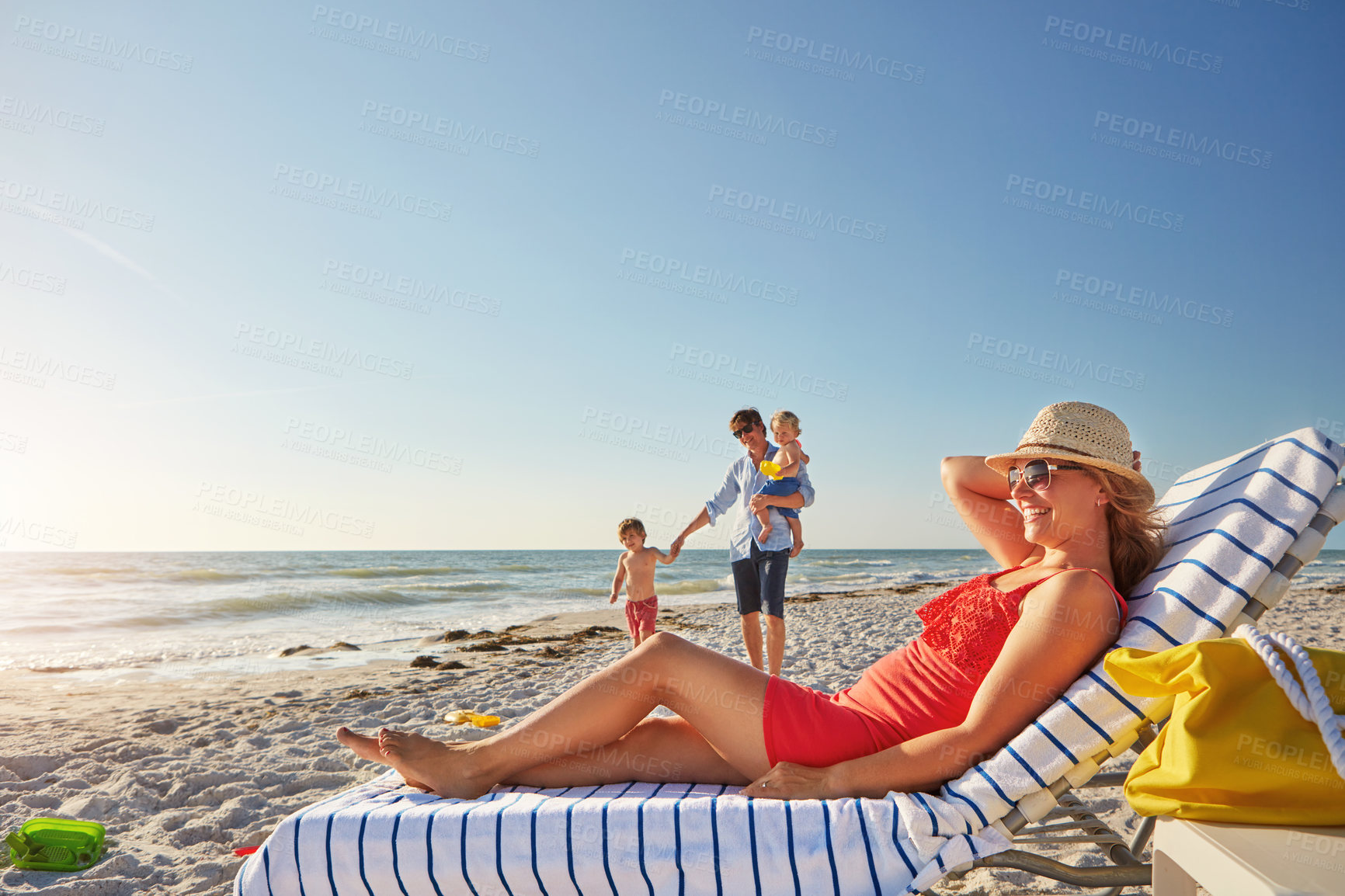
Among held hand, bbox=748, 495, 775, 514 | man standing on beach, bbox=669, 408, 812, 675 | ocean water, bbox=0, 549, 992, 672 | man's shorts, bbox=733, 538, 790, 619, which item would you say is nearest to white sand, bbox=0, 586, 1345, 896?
man standing on beach, bbox=669, 408, 812, 675

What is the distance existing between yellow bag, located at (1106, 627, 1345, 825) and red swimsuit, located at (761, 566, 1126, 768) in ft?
1.92

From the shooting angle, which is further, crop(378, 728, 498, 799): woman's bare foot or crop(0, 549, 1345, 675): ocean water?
crop(0, 549, 1345, 675): ocean water

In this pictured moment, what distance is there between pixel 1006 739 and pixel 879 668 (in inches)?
18.6

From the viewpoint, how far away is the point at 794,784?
1863 millimetres

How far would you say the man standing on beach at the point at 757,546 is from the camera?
535 centimetres

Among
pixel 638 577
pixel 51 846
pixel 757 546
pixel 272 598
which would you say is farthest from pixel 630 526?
pixel 272 598

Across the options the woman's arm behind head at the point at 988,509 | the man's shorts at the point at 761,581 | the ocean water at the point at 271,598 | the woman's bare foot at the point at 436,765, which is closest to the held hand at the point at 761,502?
the man's shorts at the point at 761,581

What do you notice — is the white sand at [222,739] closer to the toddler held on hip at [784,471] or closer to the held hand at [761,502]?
the toddler held on hip at [784,471]

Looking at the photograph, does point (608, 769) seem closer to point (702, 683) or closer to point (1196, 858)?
Answer: point (702, 683)

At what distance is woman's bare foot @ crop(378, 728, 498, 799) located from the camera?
6.65 ft

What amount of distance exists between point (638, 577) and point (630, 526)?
22.0 inches

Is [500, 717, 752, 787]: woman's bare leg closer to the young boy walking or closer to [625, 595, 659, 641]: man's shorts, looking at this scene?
the young boy walking

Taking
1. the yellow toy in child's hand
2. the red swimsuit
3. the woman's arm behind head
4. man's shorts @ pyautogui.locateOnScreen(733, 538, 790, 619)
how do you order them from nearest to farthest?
the red swimsuit, the woman's arm behind head, the yellow toy in child's hand, man's shorts @ pyautogui.locateOnScreen(733, 538, 790, 619)

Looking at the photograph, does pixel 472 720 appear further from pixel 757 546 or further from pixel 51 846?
pixel 51 846
